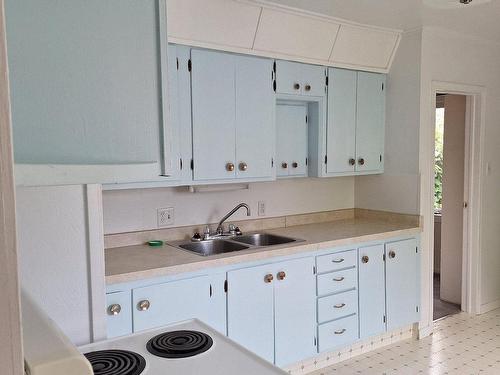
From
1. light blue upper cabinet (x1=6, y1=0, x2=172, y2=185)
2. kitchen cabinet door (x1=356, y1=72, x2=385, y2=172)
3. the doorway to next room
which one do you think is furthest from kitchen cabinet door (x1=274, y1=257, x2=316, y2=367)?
light blue upper cabinet (x1=6, y1=0, x2=172, y2=185)

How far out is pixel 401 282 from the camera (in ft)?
11.5

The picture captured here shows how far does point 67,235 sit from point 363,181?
298cm

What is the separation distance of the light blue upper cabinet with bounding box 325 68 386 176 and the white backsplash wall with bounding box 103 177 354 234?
0.35m

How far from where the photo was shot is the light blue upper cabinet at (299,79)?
3.11 meters

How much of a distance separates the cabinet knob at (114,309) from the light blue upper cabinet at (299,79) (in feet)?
5.64

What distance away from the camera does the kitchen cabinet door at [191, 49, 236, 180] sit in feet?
9.04

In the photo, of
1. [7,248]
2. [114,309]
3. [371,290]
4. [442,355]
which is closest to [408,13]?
[371,290]

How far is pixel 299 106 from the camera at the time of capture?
11.2 feet

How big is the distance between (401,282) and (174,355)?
2527mm

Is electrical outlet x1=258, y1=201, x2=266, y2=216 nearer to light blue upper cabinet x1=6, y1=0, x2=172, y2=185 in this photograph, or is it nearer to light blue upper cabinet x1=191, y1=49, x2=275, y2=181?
light blue upper cabinet x1=191, y1=49, x2=275, y2=181

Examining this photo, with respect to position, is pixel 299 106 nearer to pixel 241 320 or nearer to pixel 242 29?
pixel 242 29

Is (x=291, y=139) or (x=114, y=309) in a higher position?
(x=291, y=139)

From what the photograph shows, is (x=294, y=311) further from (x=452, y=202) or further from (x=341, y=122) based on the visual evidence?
(x=452, y=202)

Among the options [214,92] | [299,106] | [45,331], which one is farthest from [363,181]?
[45,331]
